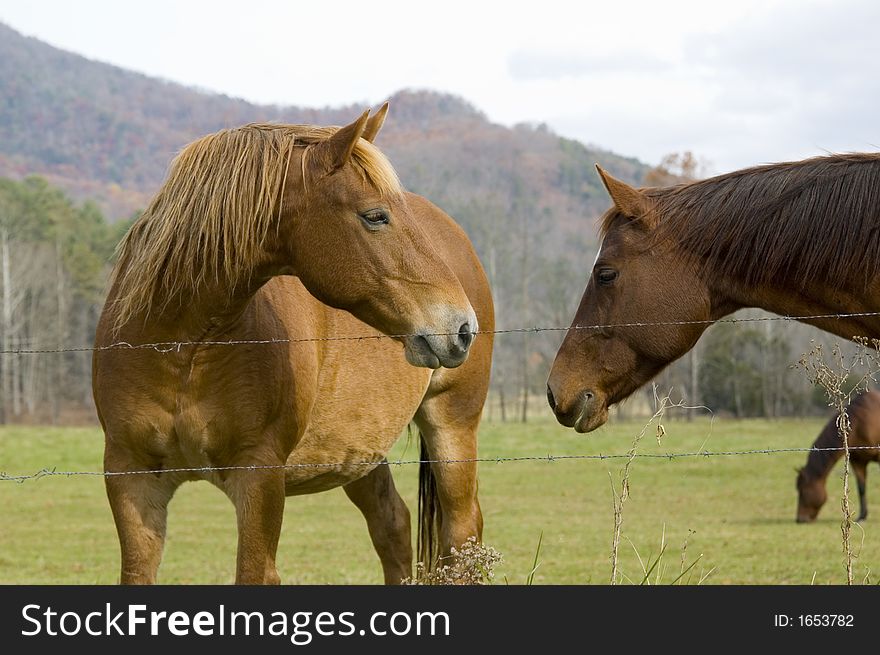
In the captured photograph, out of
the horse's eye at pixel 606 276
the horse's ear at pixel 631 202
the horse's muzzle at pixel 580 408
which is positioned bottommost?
the horse's muzzle at pixel 580 408

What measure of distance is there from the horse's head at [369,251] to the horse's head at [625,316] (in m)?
0.86

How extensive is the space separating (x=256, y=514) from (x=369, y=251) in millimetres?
1165

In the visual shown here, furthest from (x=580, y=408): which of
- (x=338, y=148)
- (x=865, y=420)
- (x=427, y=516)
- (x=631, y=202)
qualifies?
(x=865, y=420)

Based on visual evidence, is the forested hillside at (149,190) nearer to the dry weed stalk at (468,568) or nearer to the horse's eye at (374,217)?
the horse's eye at (374,217)

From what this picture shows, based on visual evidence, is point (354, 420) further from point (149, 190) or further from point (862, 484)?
point (149, 190)

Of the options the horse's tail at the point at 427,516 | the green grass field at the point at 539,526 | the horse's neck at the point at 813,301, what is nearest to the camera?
the horse's neck at the point at 813,301

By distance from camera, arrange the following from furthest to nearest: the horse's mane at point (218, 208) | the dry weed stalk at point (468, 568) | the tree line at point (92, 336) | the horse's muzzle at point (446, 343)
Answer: the tree line at point (92, 336) < the dry weed stalk at point (468, 568) < the horse's mane at point (218, 208) < the horse's muzzle at point (446, 343)

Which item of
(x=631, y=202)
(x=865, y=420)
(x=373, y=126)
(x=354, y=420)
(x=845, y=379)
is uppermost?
(x=373, y=126)

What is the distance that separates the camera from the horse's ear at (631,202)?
4.19 meters

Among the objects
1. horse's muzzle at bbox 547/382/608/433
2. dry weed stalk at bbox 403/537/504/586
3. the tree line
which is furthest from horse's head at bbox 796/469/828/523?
the tree line

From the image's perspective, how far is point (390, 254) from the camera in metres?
3.54

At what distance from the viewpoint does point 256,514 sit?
3.84m

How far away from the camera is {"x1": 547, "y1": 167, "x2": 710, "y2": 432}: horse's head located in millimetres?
4145

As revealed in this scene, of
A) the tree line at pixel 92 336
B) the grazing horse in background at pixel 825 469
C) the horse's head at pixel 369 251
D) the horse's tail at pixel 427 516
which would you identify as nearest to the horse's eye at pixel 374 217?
the horse's head at pixel 369 251
